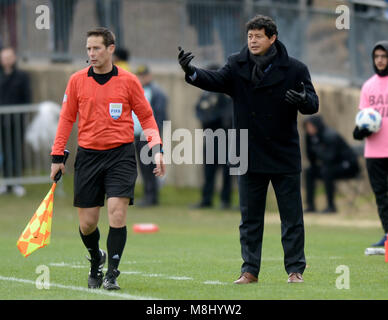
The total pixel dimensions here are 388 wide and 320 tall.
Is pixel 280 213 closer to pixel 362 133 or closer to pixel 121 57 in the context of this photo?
pixel 362 133

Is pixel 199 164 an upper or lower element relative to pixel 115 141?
lower

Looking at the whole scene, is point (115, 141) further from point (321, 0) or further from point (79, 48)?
point (321, 0)

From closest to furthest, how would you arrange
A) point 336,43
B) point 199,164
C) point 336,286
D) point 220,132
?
point 336,286 → point 220,132 → point 199,164 → point 336,43

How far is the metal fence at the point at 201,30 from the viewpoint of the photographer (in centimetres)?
2100

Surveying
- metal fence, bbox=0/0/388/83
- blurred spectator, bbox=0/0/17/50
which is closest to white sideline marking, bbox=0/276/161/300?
metal fence, bbox=0/0/388/83

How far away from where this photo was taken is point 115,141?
9023mm

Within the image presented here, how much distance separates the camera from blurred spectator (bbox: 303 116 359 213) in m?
18.5

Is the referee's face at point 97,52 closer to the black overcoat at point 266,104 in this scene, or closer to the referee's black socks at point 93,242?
the black overcoat at point 266,104

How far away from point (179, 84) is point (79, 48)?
2.19m

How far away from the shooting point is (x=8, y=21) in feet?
68.9

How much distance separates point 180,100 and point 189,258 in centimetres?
976

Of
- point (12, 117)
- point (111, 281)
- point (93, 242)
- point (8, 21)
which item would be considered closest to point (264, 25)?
point (93, 242)

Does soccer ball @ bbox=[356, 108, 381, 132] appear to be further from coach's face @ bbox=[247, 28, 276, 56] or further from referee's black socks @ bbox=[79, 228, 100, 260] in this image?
referee's black socks @ bbox=[79, 228, 100, 260]
